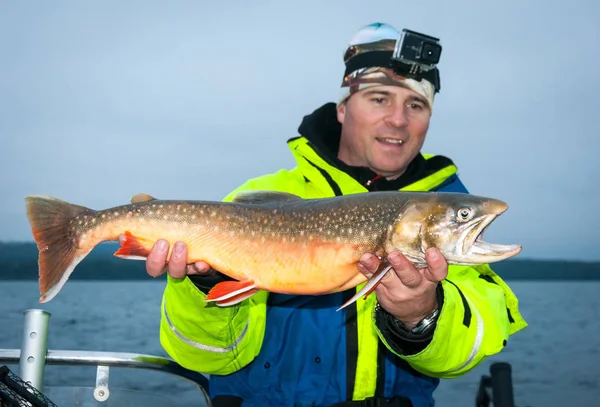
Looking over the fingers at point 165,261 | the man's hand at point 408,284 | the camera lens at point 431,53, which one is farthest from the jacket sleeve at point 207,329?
the camera lens at point 431,53

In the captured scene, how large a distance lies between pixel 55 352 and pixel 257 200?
5.87 feet

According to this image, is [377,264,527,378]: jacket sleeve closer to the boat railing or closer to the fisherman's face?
the fisherman's face

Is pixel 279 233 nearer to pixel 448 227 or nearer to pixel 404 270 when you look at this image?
pixel 404 270

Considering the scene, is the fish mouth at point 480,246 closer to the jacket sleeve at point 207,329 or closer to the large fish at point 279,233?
the large fish at point 279,233

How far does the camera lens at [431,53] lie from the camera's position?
531 centimetres

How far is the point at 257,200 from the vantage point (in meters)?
3.83

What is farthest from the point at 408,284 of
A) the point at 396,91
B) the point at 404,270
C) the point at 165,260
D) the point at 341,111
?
the point at 341,111

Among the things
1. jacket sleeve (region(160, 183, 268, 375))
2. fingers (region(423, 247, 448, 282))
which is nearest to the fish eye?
fingers (region(423, 247, 448, 282))

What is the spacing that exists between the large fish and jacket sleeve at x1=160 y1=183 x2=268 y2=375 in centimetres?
47

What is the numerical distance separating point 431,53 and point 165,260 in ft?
10.0

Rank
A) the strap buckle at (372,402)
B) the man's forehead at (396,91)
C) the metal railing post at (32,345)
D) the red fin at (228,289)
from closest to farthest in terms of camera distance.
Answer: the red fin at (228,289)
the metal railing post at (32,345)
the strap buckle at (372,402)
the man's forehead at (396,91)

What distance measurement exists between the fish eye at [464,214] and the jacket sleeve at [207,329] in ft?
5.24

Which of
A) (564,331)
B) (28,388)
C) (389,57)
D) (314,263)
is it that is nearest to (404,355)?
(314,263)

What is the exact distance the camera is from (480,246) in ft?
11.0
